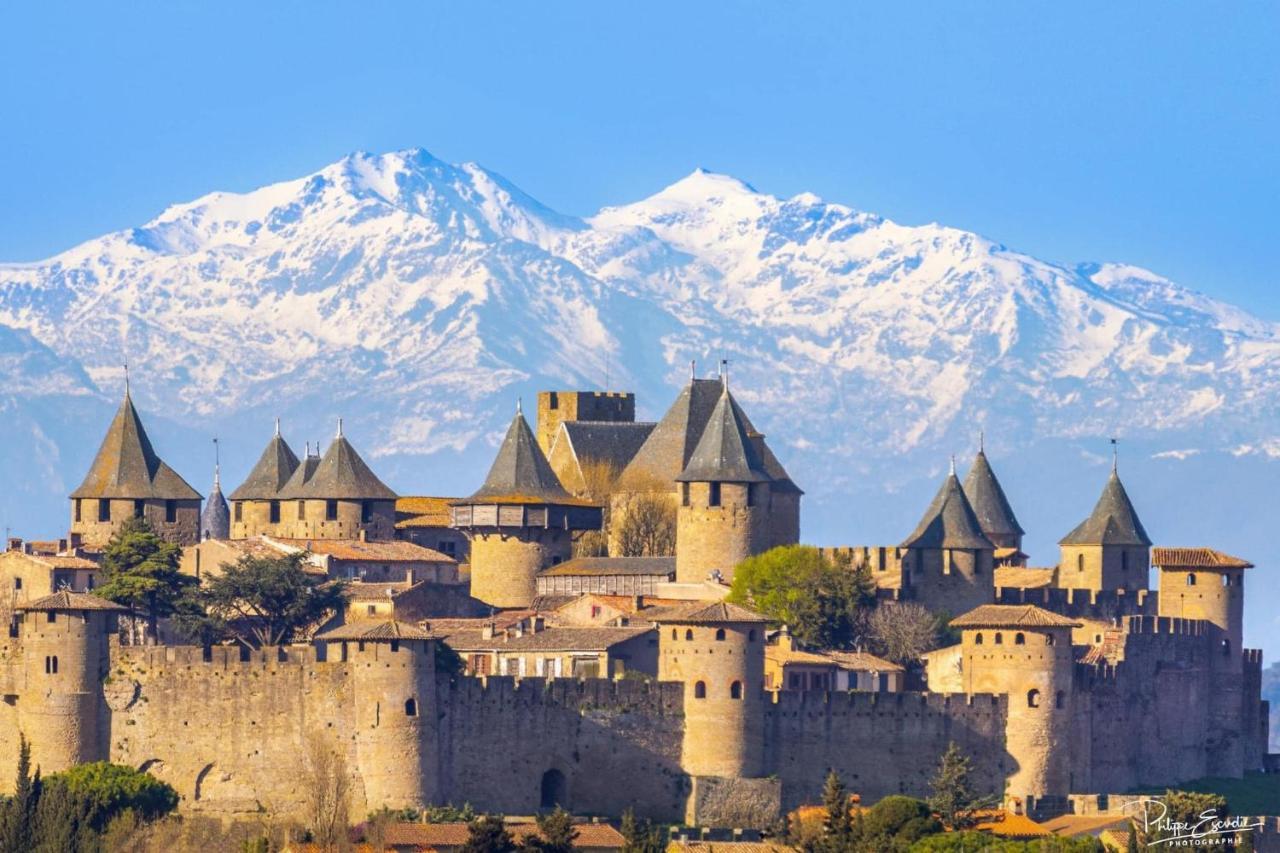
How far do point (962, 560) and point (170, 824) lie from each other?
91.4 feet

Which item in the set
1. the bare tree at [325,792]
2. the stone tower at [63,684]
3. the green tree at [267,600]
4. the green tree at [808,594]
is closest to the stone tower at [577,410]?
the green tree at [808,594]

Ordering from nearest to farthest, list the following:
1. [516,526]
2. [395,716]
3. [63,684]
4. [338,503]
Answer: [395,716]
[63,684]
[516,526]
[338,503]

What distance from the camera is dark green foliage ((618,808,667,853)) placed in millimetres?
79750

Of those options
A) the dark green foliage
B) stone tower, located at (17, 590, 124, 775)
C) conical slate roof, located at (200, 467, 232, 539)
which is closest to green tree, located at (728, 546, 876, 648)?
the dark green foliage

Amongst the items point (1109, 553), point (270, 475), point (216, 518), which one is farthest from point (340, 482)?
point (1109, 553)

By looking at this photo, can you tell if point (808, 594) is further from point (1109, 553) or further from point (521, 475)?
point (1109, 553)

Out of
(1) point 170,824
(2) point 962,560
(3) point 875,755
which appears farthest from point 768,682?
(1) point 170,824

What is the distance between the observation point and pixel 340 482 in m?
109

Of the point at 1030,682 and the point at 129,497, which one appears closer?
the point at 1030,682

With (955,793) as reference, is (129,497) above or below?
above

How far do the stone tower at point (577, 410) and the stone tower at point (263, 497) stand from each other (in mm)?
9710

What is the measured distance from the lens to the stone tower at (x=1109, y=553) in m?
108

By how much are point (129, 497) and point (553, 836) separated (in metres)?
27.7

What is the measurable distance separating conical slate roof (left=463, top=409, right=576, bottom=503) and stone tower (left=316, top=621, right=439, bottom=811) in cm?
2262
